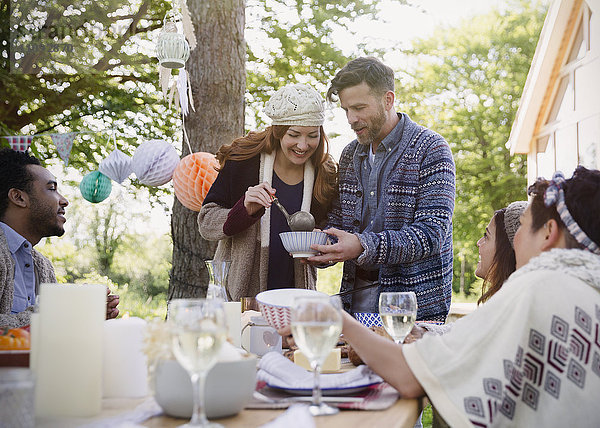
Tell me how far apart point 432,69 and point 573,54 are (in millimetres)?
8428

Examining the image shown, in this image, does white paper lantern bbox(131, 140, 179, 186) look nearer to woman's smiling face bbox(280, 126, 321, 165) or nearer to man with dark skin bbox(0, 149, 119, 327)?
man with dark skin bbox(0, 149, 119, 327)

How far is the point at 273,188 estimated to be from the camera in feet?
11.0

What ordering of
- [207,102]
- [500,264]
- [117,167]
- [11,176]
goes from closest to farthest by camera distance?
[500,264]
[11,176]
[207,102]
[117,167]

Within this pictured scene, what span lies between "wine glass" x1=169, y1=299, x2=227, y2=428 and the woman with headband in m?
0.51

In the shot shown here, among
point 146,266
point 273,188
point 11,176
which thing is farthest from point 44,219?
point 146,266

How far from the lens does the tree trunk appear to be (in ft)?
17.5

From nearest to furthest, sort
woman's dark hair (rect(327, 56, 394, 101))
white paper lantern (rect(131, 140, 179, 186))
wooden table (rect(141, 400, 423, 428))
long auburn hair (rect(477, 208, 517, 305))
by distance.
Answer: wooden table (rect(141, 400, 423, 428))
long auburn hair (rect(477, 208, 517, 305))
woman's dark hair (rect(327, 56, 394, 101))
white paper lantern (rect(131, 140, 179, 186))

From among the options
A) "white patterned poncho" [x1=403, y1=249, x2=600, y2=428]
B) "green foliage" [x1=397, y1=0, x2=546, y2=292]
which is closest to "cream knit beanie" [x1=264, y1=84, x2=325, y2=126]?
"white patterned poncho" [x1=403, y1=249, x2=600, y2=428]

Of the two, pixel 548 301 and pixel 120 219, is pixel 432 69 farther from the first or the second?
pixel 548 301

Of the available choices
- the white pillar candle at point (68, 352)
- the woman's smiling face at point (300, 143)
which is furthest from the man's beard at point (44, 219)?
the white pillar candle at point (68, 352)

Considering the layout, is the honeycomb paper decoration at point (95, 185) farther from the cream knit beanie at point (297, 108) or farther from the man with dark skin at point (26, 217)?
the cream knit beanie at point (297, 108)

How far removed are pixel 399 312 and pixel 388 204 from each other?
3.67 ft

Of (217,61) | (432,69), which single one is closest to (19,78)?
(217,61)

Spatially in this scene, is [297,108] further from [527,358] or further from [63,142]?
[63,142]
